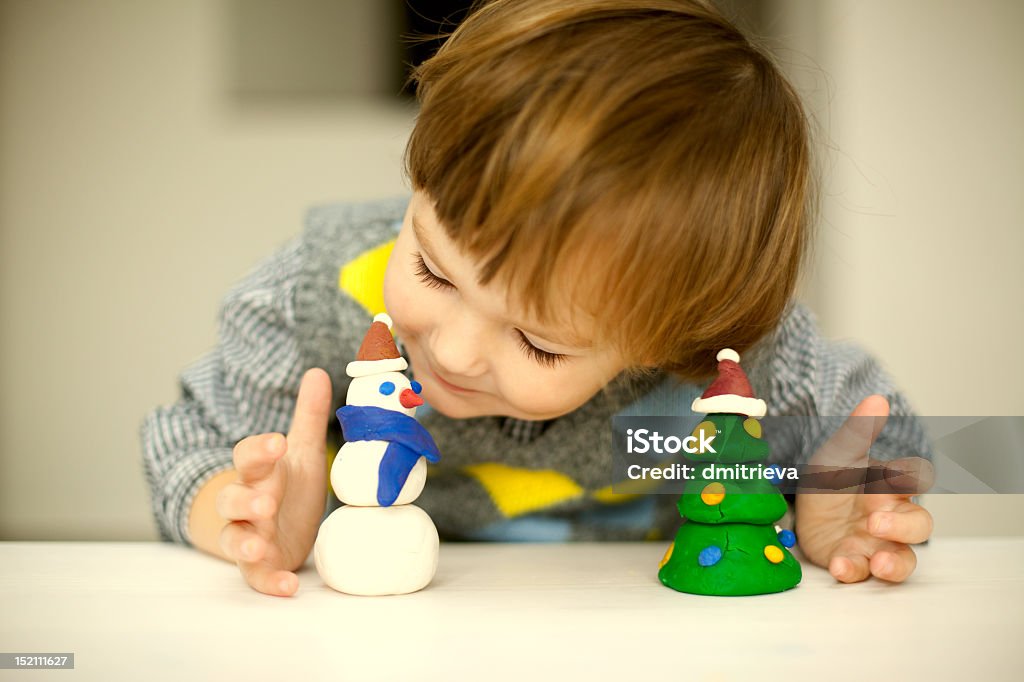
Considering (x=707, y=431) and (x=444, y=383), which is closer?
(x=707, y=431)

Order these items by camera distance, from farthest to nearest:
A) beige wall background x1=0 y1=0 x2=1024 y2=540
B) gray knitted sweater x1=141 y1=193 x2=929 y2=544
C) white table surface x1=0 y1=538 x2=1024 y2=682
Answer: beige wall background x1=0 y1=0 x2=1024 y2=540, gray knitted sweater x1=141 y1=193 x2=929 y2=544, white table surface x1=0 y1=538 x2=1024 y2=682

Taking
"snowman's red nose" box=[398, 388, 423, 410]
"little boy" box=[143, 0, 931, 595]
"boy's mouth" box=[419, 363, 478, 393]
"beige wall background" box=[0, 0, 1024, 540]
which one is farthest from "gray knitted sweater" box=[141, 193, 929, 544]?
"beige wall background" box=[0, 0, 1024, 540]

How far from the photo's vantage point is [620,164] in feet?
1.90

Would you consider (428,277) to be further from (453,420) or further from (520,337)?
(453,420)

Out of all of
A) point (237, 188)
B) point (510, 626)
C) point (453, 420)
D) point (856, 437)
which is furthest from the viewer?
point (237, 188)

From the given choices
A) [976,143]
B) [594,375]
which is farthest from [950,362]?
[594,375]

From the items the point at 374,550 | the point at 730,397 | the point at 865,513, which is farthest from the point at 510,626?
the point at 865,513

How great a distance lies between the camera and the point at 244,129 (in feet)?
6.53

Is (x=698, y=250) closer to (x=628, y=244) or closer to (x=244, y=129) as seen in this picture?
(x=628, y=244)

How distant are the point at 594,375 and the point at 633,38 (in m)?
0.24

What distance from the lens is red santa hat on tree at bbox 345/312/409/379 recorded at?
610 millimetres

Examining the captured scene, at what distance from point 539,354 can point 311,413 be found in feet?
0.64

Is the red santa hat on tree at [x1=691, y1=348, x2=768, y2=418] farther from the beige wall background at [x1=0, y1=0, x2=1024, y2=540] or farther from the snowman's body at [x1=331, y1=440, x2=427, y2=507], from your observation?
the beige wall background at [x1=0, y1=0, x2=1024, y2=540]

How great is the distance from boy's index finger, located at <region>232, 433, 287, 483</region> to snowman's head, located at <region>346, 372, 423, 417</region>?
58 millimetres
